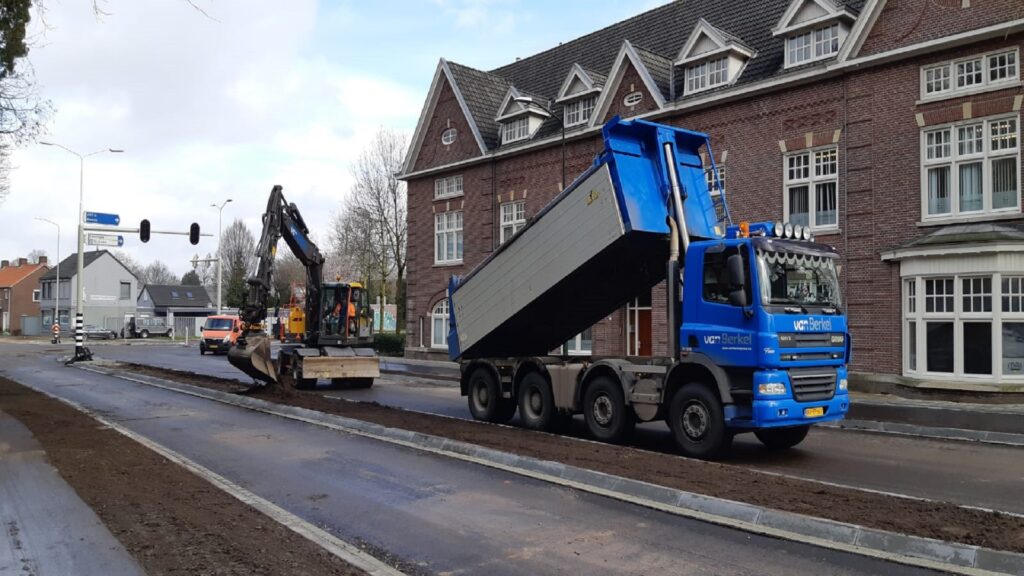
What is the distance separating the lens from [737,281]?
31.8 ft

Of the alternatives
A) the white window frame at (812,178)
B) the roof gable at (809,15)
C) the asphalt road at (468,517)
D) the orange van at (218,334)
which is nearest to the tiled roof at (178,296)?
the orange van at (218,334)

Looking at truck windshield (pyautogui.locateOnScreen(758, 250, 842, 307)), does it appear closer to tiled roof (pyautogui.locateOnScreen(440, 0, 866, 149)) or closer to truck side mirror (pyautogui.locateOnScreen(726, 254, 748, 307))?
truck side mirror (pyautogui.locateOnScreen(726, 254, 748, 307))

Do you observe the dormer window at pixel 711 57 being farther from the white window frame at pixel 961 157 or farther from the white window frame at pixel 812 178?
the white window frame at pixel 961 157

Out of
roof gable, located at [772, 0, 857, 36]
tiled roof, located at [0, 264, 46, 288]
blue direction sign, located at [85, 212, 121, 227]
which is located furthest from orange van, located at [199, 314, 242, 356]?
tiled roof, located at [0, 264, 46, 288]

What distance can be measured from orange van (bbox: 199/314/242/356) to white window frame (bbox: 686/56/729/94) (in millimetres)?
27306

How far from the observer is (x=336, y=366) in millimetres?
20438

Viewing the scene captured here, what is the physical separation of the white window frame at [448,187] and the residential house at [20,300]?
233 feet

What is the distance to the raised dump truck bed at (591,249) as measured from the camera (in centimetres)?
1095

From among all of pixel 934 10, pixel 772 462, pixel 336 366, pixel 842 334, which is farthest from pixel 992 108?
pixel 336 366

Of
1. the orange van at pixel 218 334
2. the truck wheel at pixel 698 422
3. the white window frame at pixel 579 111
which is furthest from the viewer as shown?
the orange van at pixel 218 334

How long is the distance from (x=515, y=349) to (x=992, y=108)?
13.0m

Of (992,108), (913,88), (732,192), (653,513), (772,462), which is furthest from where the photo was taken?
(732,192)

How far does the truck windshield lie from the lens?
32.0 ft

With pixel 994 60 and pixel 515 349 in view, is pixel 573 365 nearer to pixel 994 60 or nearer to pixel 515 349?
pixel 515 349
